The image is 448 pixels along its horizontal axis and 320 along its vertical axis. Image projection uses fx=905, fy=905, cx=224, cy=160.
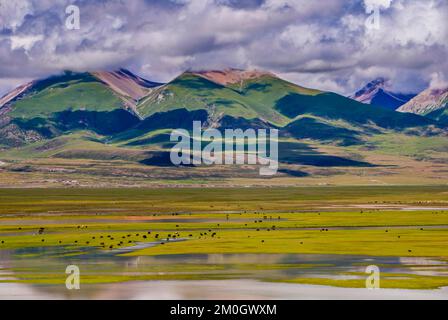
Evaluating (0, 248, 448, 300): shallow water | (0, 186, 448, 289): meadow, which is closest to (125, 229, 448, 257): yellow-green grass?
(0, 186, 448, 289): meadow

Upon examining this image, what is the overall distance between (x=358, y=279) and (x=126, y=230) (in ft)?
218

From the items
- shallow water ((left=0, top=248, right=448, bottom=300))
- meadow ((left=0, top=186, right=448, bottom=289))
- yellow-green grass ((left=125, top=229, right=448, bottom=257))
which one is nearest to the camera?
shallow water ((left=0, top=248, right=448, bottom=300))

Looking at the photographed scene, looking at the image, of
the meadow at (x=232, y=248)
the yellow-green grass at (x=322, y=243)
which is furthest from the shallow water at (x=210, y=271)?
the yellow-green grass at (x=322, y=243)

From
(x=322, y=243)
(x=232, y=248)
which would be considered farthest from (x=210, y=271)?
(x=322, y=243)

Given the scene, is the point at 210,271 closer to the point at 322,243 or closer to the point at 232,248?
the point at 232,248

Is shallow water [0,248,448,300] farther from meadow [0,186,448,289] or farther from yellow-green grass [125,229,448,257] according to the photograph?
yellow-green grass [125,229,448,257]

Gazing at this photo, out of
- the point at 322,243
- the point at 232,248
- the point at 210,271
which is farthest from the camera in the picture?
the point at 322,243

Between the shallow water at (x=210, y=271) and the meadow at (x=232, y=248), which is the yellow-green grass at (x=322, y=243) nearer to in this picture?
the meadow at (x=232, y=248)

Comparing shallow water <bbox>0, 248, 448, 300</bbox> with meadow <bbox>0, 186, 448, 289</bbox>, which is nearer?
shallow water <bbox>0, 248, 448, 300</bbox>
